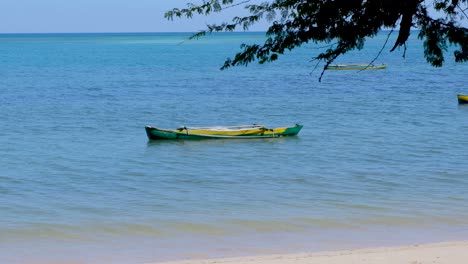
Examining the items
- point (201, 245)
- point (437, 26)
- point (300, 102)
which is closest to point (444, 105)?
point (300, 102)

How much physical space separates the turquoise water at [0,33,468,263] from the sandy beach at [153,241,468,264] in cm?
120

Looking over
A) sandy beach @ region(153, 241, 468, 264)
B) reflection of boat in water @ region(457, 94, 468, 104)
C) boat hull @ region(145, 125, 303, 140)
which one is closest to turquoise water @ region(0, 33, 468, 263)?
boat hull @ region(145, 125, 303, 140)

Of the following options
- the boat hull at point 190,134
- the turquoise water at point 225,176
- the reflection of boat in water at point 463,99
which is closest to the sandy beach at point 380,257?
the turquoise water at point 225,176

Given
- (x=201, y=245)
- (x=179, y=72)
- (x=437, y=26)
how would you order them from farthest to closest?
1. (x=179, y=72)
2. (x=201, y=245)
3. (x=437, y=26)

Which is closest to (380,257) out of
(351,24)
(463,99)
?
(351,24)

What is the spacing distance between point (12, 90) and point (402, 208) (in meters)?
42.4

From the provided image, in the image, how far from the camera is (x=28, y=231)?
1689 centimetres

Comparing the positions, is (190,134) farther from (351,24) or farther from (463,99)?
(351,24)

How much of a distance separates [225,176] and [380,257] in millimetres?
11299

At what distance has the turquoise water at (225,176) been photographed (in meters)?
16.2

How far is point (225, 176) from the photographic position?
2425cm

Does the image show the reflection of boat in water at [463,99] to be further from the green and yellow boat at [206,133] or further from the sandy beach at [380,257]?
the sandy beach at [380,257]

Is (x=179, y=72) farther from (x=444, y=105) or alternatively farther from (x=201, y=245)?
(x=201, y=245)

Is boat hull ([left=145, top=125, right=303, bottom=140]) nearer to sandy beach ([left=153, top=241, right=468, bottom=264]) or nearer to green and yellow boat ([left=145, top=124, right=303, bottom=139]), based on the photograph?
green and yellow boat ([left=145, top=124, right=303, bottom=139])
